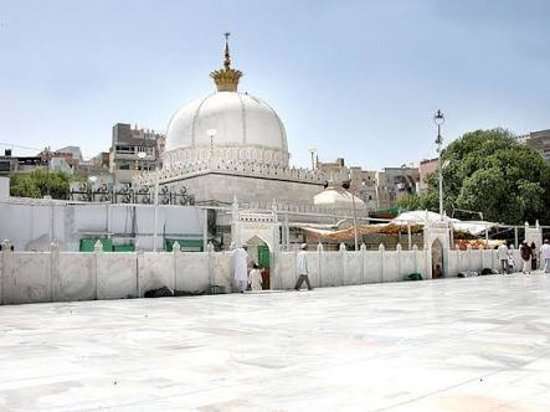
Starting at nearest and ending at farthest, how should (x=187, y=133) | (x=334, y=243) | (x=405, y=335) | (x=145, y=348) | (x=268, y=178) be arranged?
(x=145, y=348), (x=405, y=335), (x=334, y=243), (x=268, y=178), (x=187, y=133)

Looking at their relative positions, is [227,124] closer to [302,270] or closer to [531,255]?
[531,255]

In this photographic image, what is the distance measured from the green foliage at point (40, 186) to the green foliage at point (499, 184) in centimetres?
2945

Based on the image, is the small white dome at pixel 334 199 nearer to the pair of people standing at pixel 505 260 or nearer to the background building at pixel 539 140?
the pair of people standing at pixel 505 260

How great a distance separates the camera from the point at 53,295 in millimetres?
16203

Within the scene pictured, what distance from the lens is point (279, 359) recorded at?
7.14m

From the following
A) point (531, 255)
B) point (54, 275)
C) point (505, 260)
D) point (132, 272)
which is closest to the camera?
point (54, 275)

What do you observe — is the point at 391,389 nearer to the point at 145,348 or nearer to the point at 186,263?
the point at 145,348

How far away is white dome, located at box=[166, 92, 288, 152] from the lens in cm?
3962

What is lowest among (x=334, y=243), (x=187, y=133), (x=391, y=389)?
(x=391, y=389)

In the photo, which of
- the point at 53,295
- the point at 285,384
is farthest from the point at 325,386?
the point at 53,295

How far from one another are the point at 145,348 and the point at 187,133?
3333cm

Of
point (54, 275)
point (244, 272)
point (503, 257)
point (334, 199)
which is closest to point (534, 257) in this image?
point (503, 257)

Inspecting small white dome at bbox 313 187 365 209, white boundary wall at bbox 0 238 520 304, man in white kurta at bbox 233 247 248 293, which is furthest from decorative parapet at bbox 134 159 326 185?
man in white kurta at bbox 233 247 248 293

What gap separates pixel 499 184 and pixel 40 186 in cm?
3562
